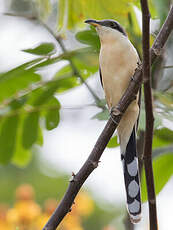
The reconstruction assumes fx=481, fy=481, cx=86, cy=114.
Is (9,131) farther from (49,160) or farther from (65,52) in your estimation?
(49,160)

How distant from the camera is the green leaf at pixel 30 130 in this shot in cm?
293

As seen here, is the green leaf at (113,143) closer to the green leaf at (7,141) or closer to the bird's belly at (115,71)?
the bird's belly at (115,71)

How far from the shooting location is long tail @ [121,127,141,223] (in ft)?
7.54

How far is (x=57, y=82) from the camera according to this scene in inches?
114

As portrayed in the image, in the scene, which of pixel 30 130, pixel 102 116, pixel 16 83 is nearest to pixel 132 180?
pixel 102 116

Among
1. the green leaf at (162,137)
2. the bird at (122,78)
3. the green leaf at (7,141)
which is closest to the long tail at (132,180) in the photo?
the bird at (122,78)

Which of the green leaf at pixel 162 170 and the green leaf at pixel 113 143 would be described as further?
the green leaf at pixel 113 143

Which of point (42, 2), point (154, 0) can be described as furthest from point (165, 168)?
point (42, 2)

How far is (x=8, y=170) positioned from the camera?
20.3ft

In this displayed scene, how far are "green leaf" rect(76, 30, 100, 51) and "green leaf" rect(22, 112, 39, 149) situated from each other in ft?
1.85

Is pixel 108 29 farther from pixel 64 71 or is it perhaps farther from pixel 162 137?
pixel 162 137

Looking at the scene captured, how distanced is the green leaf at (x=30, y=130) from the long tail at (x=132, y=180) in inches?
22.9

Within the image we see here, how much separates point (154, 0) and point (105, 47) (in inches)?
18.0

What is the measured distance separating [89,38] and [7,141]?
31.3 inches
